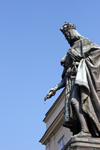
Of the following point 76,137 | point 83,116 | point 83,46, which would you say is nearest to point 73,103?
point 83,116

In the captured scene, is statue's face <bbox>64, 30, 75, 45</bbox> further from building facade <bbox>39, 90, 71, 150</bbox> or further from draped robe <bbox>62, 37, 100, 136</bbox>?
building facade <bbox>39, 90, 71, 150</bbox>

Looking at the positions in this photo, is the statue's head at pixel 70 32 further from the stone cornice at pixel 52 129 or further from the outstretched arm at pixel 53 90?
the stone cornice at pixel 52 129

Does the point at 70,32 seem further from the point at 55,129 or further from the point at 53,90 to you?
the point at 55,129

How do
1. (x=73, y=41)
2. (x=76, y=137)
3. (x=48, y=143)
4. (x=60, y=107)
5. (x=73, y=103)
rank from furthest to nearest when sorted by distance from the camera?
(x=48, y=143), (x=60, y=107), (x=73, y=41), (x=73, y=103), (x=76, y=137)

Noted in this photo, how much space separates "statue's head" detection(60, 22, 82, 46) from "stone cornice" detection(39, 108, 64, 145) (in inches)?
890

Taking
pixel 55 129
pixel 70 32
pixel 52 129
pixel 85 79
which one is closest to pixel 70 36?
pixel 70 32

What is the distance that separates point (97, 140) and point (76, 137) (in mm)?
460

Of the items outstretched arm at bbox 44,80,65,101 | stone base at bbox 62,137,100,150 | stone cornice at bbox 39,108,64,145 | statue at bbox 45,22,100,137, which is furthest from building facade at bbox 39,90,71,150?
stone base at bbox 62,137,100,150

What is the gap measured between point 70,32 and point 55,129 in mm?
26196

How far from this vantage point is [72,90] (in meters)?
8.89

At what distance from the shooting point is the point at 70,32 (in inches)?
386

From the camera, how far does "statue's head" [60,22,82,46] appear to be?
975 centimetres

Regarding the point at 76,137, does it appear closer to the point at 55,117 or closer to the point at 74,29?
the point at 74,29

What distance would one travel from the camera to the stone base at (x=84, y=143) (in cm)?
780
